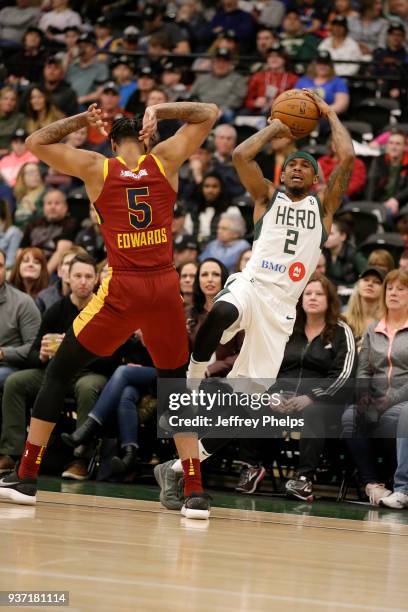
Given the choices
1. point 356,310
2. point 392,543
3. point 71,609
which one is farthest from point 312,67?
point 71,609

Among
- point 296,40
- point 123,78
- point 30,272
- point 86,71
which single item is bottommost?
point 30,272

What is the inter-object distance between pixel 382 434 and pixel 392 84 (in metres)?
7.24

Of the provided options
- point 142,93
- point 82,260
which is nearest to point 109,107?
point 142,93

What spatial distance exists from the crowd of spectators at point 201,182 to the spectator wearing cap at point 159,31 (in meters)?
0.03

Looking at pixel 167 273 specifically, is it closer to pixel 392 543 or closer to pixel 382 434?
pixel 392 543

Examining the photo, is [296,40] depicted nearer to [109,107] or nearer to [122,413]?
→ [109,107]

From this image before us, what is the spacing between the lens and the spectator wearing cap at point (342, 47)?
14.9 meters

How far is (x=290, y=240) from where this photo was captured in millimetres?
7312

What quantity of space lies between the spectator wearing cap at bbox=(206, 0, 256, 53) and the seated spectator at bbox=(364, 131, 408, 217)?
169 inches

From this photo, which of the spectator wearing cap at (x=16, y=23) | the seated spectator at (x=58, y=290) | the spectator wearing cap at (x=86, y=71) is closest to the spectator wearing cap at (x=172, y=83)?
the spectator wearing cap at (x=86, y=71)

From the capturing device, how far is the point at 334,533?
21.1ft

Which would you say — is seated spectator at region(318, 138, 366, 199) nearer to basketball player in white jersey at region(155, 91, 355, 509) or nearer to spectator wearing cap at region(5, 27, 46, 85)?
basketball player in white jersey at region(155, 91, 355, 509)

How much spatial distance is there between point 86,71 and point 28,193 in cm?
347

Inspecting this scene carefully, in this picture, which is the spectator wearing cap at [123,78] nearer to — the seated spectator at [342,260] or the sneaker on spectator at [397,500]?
the seated spectator at [342,260]
